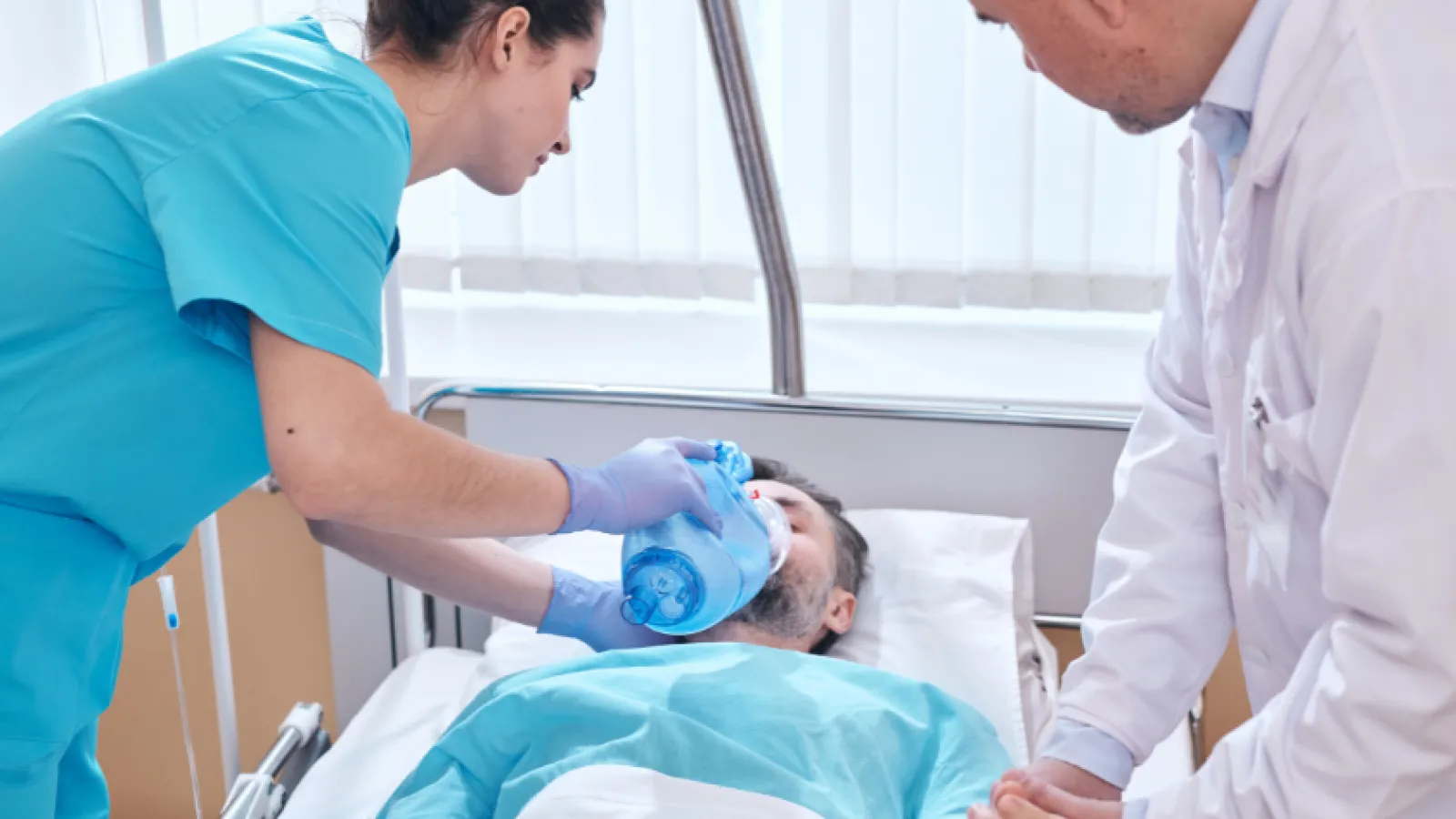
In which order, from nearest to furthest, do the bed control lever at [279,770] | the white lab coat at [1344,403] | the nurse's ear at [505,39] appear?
1. the white lab coat at [1344,403]
2. the nurse's ear at [505,39]
3. the bed control lever at [279,770]

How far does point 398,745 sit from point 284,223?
44.1 inches

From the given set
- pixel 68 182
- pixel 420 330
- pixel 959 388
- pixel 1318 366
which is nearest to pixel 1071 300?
pixel 959 388

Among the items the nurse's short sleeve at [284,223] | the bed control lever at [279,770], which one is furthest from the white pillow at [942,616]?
the nurse's short sleeve at [284,223]

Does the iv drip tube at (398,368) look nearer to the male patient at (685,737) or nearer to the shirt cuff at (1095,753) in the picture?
the male patient at (685,737)

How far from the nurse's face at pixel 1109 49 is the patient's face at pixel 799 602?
1033 millimetres

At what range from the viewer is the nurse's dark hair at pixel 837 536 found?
2119 millimetres

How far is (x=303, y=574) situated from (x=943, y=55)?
1504 mm

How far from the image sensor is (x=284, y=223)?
118cm

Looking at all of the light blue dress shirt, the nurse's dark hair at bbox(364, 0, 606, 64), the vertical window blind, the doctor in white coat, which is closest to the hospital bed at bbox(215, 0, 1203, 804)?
the vertical window blind

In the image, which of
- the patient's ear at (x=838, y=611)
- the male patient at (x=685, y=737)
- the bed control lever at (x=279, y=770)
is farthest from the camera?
the patient's ear at (x=838, y=611)

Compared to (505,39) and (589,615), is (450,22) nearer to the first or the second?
(505,39)

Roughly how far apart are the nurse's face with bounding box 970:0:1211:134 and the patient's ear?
1.09m

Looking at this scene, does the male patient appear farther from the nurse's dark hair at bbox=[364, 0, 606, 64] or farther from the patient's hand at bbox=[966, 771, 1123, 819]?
the nurse's dark hair at bbox=[364, 0, 606, 64]

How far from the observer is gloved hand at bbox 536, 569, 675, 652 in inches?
78.2
